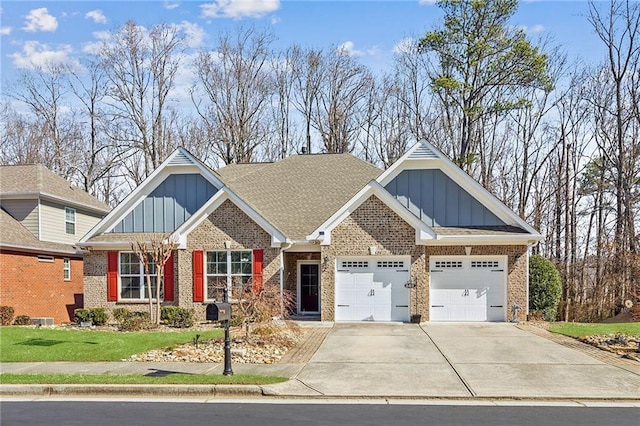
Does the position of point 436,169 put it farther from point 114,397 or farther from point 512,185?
point 512,185

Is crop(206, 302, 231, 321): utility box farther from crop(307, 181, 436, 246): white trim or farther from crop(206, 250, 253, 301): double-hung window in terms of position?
crop(206, 250, 253, 301): double-hung window

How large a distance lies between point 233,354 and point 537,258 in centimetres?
1349

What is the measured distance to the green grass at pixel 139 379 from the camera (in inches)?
374

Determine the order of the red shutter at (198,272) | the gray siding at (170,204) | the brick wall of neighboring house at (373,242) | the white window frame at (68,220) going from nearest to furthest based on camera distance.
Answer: the brick wall of neighboring house at (373,242) → the red shutter at (198,272) → the gray siding at (170,204) → the white window frame at (68,220)

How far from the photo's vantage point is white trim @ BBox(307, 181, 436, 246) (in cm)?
1817

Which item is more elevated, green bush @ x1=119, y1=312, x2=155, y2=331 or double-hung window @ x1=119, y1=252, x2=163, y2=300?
double-hung window @ x1=119, y1=252, x2=163, y2=300

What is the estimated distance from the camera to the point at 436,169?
1942 cm

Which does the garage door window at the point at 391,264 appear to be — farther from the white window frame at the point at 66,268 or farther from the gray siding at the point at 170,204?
the white window frame at the point at 66,268

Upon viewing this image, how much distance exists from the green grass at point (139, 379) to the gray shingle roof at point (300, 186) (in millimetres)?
10254

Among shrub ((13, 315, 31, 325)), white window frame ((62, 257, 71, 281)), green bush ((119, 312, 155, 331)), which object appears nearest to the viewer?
green bush ((119, 312, 155, 331))

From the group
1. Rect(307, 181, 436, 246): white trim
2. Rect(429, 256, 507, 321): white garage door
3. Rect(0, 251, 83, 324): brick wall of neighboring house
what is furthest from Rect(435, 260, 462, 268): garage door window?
Rect(0, 251, 83, 324): brick wall of neighboring house

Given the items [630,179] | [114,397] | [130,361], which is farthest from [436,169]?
[630,179]

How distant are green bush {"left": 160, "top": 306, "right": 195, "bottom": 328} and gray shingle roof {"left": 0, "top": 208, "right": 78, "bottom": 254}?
25.5 feet

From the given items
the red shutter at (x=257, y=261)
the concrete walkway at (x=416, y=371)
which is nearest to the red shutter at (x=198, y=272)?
the red shutter at (x=257, y=261)
